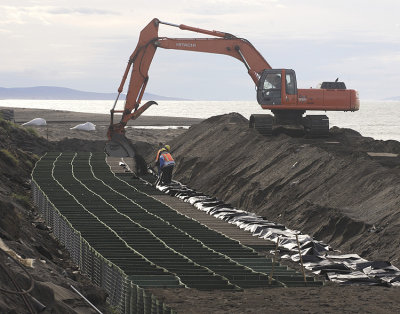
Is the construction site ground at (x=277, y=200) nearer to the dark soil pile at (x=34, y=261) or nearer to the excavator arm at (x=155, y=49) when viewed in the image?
→ the dark soil pile at (x=34, y=261)

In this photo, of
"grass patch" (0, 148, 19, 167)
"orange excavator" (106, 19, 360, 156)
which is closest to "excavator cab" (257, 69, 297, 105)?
"orange excavator" (106, 19, 360, 156)

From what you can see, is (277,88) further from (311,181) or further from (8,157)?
(8,157)

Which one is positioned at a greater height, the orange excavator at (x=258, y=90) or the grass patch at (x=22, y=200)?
the orange excavator at (x=258, y=90)

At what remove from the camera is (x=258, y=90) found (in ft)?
120

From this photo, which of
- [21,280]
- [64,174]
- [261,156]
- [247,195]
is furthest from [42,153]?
[21,280]

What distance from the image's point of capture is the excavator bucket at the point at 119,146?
3866cm

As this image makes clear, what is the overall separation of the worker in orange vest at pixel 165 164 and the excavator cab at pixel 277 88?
5.28 meters

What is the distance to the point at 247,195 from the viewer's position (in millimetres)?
30922

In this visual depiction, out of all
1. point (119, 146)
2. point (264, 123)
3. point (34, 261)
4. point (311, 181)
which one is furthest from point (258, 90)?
point (34, 261)

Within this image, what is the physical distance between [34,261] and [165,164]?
1820 cm

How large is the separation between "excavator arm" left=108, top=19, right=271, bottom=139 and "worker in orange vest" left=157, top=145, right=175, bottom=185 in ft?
14.0

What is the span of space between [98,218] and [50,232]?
5.05ft

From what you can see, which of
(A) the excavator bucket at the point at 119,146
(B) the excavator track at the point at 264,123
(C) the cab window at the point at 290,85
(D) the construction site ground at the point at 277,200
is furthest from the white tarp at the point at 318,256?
(A) the excavator bucket at the point at 119,146

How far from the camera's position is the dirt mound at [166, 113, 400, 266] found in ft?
74.3
